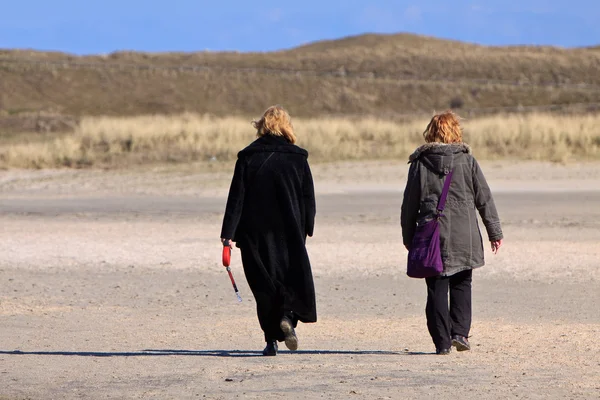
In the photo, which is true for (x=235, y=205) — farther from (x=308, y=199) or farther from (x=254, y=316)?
(x=254, y=316)

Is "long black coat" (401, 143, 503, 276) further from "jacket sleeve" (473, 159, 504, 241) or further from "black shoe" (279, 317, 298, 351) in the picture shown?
"black shoe" (279, 317, 298, 351)

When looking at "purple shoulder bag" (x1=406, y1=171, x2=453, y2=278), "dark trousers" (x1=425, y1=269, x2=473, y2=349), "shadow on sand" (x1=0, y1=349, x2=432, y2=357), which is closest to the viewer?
"purple shoulder bag" (x1=406, y1=171, x2=453, y2=278)

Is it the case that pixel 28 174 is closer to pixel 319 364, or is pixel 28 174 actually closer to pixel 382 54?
pixel 319 364

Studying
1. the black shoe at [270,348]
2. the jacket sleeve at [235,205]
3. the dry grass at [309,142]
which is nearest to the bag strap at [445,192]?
the jacket sleeve at [235,205]

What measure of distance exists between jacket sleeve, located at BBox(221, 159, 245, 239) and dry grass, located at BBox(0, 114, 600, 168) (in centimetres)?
1947

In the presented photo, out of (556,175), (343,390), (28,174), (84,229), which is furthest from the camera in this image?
(28,174)

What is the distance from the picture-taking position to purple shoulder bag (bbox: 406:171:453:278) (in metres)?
7.13

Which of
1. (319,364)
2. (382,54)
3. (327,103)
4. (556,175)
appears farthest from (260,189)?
(382,54)

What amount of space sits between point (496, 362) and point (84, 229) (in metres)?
10.9

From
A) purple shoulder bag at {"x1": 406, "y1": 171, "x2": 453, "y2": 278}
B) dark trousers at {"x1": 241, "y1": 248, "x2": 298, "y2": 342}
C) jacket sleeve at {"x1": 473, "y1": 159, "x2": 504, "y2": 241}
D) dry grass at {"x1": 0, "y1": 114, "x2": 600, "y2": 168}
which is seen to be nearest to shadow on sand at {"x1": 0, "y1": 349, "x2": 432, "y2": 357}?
dark trousers at {"x1": 241, "y1": 248, "x2": 298, "y2": 342}

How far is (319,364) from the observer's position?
7008 millimetres

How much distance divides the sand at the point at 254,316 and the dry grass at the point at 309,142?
21.2 ft

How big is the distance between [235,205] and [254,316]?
271 cm

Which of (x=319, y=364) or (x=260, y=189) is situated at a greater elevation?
(x=260, y=189)
